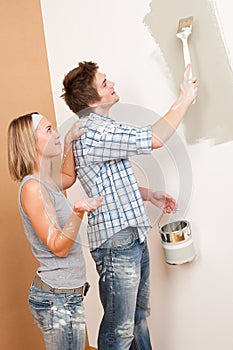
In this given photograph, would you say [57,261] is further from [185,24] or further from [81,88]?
[185,24]

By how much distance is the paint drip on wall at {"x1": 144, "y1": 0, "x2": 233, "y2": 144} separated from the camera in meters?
1.70

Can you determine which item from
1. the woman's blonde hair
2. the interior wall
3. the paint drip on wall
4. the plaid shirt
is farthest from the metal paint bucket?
the interior wall

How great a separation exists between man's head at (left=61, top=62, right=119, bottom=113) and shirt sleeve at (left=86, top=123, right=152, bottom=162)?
4.8 inches

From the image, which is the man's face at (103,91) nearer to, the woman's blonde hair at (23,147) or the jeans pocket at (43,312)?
the woman's blonde hair at (23,147)

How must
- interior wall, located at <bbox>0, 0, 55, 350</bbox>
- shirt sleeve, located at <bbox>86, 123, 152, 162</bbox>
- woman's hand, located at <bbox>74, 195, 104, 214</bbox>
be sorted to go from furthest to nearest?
interior wall, located at <bbox>0, 0, 55, 350</bbox> < shirt sleeve, located at <bbox>86, 123, 152, 162</bbox> < woman's hand, located at <bbox>74, 195, 104, 214</bbox>

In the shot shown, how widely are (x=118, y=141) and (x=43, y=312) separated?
1.80ft

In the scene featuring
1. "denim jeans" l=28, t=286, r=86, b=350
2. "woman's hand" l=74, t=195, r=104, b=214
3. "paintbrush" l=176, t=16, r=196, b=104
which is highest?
"paintbrush" l=176, t=16, r=196, b=104

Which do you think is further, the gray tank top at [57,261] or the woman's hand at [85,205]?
the gray tank top at [57,261]

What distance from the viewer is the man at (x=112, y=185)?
1.52 meters

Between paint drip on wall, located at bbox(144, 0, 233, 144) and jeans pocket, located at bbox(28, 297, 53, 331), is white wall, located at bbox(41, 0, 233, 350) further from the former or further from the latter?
jeans pocket, located at bbox(28, 297, 53, 331)

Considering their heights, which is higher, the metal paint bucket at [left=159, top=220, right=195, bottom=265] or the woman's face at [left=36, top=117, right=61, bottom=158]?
the woman's face at [left=36, top=117, right=61, bottom=158]

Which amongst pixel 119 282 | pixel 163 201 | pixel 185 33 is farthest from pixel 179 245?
pixel 185 33

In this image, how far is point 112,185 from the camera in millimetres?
1566

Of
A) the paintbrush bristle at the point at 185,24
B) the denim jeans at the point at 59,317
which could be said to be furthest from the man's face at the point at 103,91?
the denim jeans at the point at 59,317
